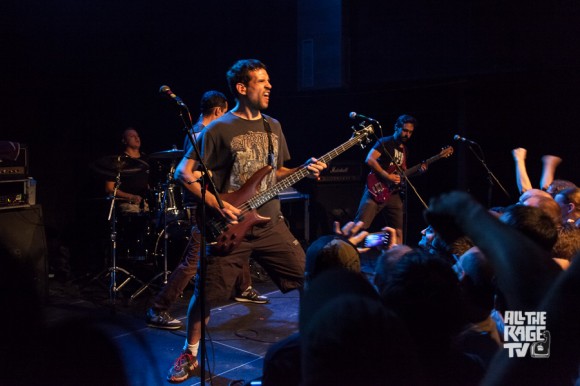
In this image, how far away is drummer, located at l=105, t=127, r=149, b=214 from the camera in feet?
22.0

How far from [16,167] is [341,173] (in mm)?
5780

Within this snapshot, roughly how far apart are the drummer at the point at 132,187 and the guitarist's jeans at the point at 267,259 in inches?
128

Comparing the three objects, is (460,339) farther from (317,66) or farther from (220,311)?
(317,66)

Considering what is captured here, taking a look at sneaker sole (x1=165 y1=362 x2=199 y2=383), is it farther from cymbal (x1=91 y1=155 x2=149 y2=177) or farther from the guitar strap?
cymbal (x1=91 y1=155 x2=149 y2=177)

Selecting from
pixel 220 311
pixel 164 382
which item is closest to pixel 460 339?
pixel 164 382

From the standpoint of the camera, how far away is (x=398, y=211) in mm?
7969

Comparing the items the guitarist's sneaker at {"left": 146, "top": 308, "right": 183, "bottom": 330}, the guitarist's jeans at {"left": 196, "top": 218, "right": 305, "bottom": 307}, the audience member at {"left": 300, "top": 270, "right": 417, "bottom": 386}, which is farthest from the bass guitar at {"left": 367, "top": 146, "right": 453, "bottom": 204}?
the audience member at {"left": 300, "top": 270, "right": 417, "bottom": 386}

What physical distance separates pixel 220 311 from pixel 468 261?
378 cm

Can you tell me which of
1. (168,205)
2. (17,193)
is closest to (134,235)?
(168,205)

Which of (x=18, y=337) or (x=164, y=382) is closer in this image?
(x=18, y=337)

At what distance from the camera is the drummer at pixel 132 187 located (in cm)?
671

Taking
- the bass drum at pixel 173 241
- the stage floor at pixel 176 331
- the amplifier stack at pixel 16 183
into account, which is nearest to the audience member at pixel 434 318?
the stage floor at pixel 176 331

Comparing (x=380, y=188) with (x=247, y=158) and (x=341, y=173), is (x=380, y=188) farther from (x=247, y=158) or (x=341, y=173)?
(x=247, y=158)

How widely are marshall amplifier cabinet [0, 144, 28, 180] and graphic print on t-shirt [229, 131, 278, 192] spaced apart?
10.4 feet
